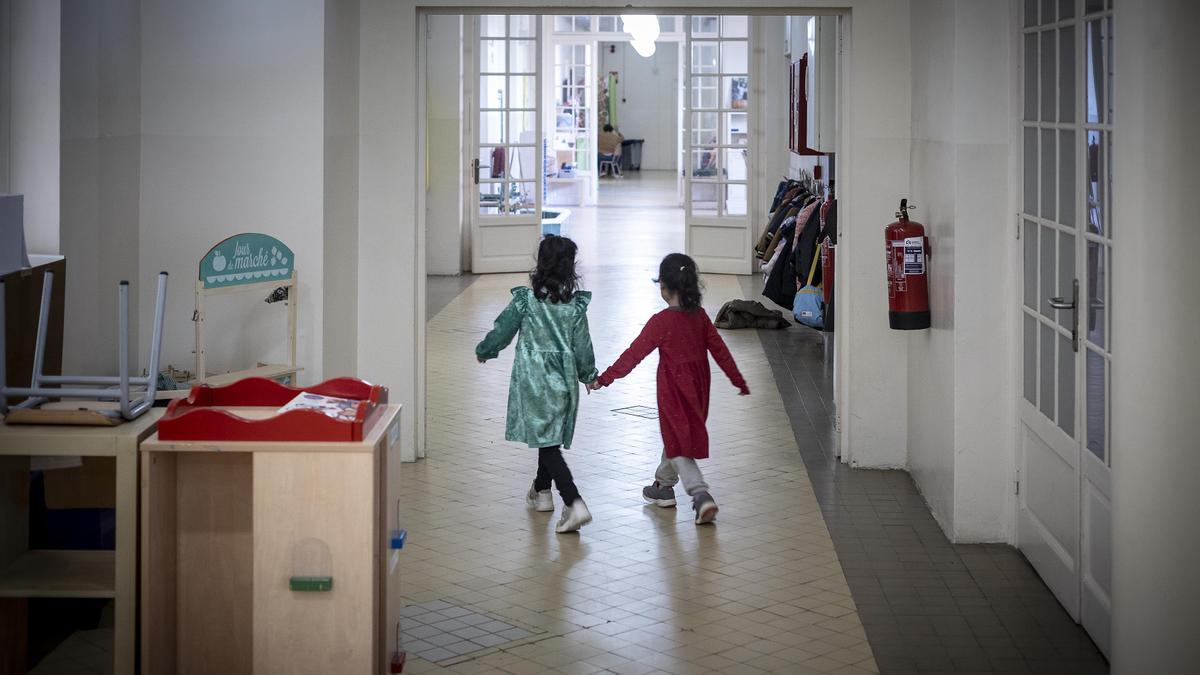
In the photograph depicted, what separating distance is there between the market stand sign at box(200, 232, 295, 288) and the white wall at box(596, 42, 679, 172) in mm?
25761

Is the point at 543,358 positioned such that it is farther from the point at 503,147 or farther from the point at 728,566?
the point at 503,147

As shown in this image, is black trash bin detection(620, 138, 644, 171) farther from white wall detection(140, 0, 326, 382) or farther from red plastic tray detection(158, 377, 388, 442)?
red plastic tray detection(158, 377, 388, 442)

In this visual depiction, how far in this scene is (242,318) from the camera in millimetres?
6281

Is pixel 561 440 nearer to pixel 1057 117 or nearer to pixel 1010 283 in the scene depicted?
pixel 1010 283

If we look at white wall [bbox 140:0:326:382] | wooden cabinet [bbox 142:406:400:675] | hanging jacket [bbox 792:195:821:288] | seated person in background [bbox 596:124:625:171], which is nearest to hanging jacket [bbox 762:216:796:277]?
hanging jacket [bbox 792:195:821:288]

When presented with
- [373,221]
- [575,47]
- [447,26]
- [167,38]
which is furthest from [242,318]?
[575,47]

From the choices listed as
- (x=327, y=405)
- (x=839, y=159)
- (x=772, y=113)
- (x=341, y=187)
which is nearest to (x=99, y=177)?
(x=341, y=187)

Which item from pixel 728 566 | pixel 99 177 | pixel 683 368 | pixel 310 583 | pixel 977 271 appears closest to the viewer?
pixel 310 583

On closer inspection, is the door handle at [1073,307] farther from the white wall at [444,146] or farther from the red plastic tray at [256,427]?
the white wall at [444,146]

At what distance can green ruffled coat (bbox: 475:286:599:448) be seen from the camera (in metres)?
5.54

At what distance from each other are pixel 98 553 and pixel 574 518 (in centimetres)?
240

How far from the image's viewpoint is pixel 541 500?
5.95 m

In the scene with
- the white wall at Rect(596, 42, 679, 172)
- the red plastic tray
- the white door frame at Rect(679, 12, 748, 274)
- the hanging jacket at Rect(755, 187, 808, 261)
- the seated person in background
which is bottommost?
the red plastic tray

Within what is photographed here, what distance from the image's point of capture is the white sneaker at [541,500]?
19.5 ft
